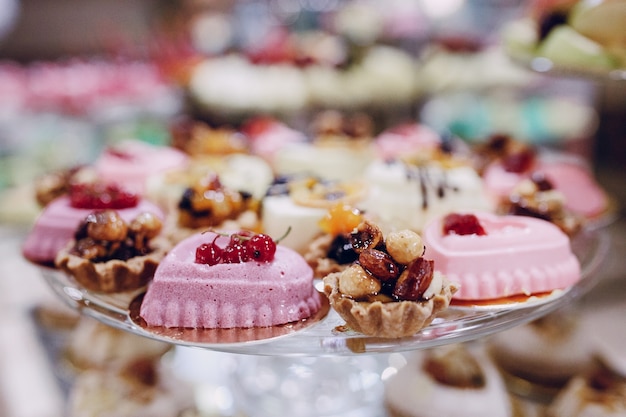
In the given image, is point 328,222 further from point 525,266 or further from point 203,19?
point 203,19

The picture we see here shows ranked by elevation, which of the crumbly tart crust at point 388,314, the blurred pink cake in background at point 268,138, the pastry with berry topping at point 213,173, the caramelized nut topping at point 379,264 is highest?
the caramelized nut topping at point 379,264

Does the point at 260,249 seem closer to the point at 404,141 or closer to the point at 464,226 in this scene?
the point at 464,226

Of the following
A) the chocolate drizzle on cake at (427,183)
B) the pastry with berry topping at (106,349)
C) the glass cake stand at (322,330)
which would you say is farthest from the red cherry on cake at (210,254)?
the pastry with berry topping at (106,349)

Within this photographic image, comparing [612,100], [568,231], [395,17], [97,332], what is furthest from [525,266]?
[395,17]

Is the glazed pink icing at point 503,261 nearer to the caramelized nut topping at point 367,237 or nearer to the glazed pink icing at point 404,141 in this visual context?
the caramelized nut topping at point 367,237

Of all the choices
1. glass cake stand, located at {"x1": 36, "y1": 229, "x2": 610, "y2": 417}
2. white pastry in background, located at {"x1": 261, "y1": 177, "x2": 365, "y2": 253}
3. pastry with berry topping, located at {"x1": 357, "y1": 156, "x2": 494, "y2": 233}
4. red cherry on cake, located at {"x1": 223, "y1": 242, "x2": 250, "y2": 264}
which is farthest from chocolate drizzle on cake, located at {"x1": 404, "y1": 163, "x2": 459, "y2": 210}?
red cherry on cake, located at {"x1": 223, "y1": 242, "x2": 250, "y2": 264}

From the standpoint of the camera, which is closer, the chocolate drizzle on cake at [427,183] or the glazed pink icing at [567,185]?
the chocolate drizzle on cake at [427,183]

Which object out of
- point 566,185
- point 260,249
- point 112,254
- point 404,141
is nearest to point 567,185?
point 566,185
